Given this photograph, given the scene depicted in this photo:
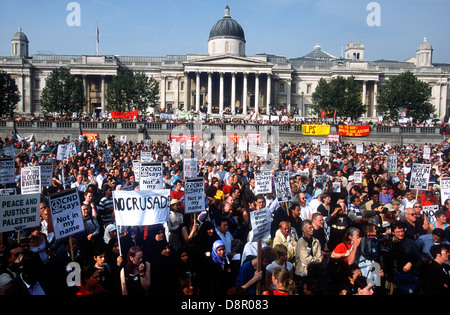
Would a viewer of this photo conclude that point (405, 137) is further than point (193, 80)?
No

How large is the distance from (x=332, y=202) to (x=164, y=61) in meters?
72.4

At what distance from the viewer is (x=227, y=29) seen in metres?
76.4

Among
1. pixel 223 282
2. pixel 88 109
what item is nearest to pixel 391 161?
pixel 223 282

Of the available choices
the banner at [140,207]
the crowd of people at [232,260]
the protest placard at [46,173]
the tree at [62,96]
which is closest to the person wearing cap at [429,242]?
the crowd of people at [232,260]

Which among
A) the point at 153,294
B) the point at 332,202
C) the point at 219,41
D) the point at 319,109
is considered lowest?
the point at 153,294

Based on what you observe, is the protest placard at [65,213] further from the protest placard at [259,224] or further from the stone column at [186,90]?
the stone column at [186,90]

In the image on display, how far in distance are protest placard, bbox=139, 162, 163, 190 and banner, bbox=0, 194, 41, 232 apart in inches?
152

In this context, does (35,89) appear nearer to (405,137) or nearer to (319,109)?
(319,109)

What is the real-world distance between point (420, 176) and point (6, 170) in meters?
12.2

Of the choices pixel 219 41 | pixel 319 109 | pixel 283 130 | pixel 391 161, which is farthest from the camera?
pixel 219 41

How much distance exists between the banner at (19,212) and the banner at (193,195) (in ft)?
9.63
